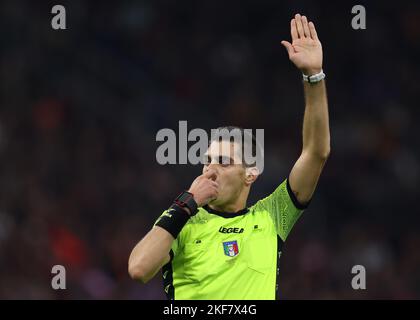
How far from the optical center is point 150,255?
229 inches

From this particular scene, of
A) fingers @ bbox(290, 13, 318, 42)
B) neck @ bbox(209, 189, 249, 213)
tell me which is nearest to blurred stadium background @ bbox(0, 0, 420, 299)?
neck @ bbox(209, 189, 249, 213)

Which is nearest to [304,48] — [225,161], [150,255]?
[225,161]

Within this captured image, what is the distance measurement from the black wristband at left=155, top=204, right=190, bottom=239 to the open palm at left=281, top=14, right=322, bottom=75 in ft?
3.89

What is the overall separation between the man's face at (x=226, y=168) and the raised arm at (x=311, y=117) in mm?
365

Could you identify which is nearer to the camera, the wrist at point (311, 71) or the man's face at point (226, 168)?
the wrist at point (311, 71)

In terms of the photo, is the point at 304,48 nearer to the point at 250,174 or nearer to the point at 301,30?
the point at 301,30

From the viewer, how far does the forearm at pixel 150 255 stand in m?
5.80

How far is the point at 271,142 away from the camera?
44.7ft

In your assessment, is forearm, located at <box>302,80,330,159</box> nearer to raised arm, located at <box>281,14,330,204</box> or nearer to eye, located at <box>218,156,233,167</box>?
raised arm, located at <box>281,14,330,204</box>

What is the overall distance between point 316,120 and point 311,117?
0.04 m

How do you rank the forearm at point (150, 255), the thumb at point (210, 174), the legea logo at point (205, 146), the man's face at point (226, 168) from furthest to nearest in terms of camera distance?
the legea logo at point (205, 146) → the man's face at point (226, 168) → the thumb at point (210, 174) → the forearm at point (150, 255)

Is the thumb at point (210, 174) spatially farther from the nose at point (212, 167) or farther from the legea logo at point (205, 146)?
the legea logo at point (205, 146)

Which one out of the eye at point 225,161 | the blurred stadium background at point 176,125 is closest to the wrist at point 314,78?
the eye at point 225,161
